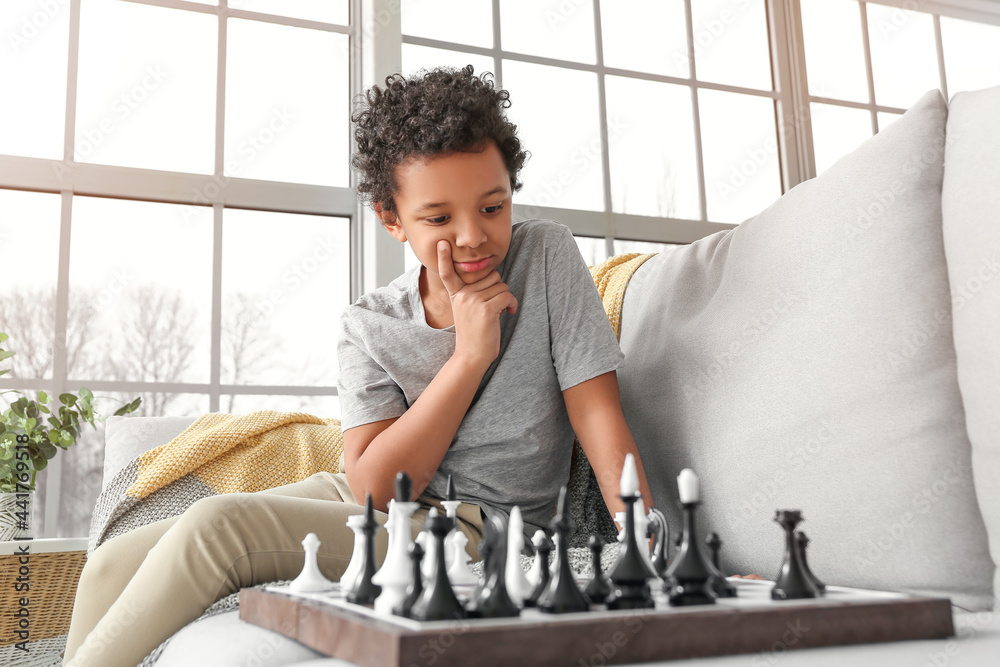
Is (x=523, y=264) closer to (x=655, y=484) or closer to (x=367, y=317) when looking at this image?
(x=367, y=317)

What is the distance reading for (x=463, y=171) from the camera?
4.32 ft

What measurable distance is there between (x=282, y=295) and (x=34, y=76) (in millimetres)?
1027

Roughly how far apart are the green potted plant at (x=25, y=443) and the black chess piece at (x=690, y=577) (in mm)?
1847

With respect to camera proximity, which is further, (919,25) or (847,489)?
(919,25)

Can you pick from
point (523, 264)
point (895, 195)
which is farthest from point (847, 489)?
point (523, 264)

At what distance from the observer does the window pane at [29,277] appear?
239 centimetres

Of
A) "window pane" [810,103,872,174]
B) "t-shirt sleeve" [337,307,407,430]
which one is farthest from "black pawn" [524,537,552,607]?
"window pane" [810,103,872,174]

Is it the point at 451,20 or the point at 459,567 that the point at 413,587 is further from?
Result: the point at 451,20

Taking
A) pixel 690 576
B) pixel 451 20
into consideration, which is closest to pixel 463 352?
pixel 690 576

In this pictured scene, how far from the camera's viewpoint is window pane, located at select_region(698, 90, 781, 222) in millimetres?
3316

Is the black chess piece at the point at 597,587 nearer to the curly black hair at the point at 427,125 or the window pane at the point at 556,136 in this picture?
the curly black hair at the point at 427,125

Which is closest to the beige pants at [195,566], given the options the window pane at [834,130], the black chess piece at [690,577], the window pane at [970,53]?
the black chess piece at [690,577]

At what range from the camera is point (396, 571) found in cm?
65

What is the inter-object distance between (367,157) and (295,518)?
732mm
